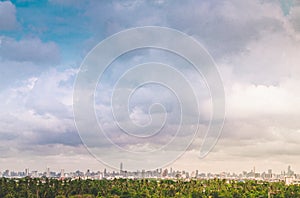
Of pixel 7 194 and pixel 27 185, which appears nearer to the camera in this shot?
pixel 7 194

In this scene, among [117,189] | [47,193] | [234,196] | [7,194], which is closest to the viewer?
[7,194]

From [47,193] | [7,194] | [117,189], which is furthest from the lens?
[117,189]

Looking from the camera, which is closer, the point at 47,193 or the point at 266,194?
the point at 47,193

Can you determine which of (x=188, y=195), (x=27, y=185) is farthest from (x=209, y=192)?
(x=27, y=185)

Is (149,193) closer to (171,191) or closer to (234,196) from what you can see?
(171,191)

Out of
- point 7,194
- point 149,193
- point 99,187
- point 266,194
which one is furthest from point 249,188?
point 7,194

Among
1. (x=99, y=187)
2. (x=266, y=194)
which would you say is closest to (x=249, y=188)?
(x=266, y=194)

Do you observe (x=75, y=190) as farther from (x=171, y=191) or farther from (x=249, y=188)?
(x=249, y=188)

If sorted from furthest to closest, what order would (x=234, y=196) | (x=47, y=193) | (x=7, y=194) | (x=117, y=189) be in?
(x=117, y=189), (x=234, y=196), (x=47, y=193), (x=7, y=194)
